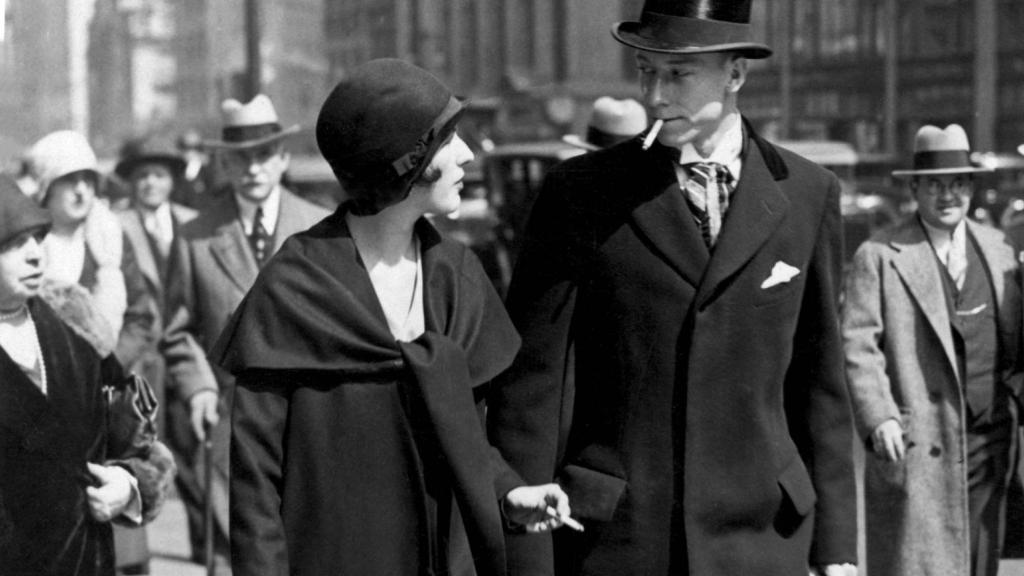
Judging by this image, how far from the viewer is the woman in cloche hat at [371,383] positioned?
3848mm

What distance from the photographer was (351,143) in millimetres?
3920

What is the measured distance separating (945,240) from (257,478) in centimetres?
387

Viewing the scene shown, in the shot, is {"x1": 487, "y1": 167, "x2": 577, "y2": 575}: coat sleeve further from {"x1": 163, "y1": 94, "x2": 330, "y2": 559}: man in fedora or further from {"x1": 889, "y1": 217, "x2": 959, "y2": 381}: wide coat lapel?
{"x1": 163, "y1": 94, "x2": 330, "y2": 559}: man in fedora

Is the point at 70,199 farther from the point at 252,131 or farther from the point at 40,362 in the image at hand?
the point at 40,362

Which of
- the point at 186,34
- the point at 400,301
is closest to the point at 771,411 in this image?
the point at 400,301

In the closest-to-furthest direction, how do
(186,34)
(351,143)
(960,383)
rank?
(351,143) → (960,383) → (186,34)

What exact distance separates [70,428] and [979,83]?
26.7 ft

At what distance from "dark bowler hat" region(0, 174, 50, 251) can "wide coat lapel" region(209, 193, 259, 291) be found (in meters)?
2.49

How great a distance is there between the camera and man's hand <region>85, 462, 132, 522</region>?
5.06m

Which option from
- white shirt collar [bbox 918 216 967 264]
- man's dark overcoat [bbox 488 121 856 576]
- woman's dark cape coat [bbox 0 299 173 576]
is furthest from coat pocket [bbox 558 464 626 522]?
white shirt collar [bbox 918 216 967 264]

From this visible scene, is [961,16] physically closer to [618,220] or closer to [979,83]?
[979,83]

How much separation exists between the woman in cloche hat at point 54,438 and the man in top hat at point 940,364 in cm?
270

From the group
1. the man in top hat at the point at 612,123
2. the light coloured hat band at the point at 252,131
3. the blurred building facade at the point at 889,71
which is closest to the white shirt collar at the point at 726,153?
the light coloured hat band at the point at 252,131

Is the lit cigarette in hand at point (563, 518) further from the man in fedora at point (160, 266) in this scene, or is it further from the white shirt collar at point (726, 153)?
the man in fedora at point (160, 266)
